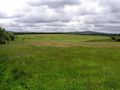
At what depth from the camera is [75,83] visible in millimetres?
15508

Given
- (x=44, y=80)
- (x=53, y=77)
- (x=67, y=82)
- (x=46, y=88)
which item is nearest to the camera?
(x=46, y=88)

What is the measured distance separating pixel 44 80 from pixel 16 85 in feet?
6.23

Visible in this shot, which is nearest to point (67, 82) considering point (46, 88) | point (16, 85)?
point (46, 88)

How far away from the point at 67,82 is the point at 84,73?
4.05 meters

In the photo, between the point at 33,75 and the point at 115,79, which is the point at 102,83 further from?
the point at 33,75

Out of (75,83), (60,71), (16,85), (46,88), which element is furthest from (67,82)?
(60,71)

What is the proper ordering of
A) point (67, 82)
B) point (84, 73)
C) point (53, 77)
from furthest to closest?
point (84, 73) < point (53, 77) < point (67, 82)

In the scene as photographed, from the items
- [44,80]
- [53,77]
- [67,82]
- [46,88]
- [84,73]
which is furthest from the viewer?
[84,73]

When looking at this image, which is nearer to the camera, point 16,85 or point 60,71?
point 16,85

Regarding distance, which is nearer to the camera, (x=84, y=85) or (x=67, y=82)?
(x=84, y=85)

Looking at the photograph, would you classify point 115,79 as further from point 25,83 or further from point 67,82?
point 25,83

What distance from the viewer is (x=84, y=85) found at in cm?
1489

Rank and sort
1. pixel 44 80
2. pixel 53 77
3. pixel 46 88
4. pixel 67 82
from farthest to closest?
1. pixel 53 77
2. pixel 44 80
3. pixel 67 82
4. pixel 46 88

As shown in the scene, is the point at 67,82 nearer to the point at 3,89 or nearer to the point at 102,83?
the point at 102,83
